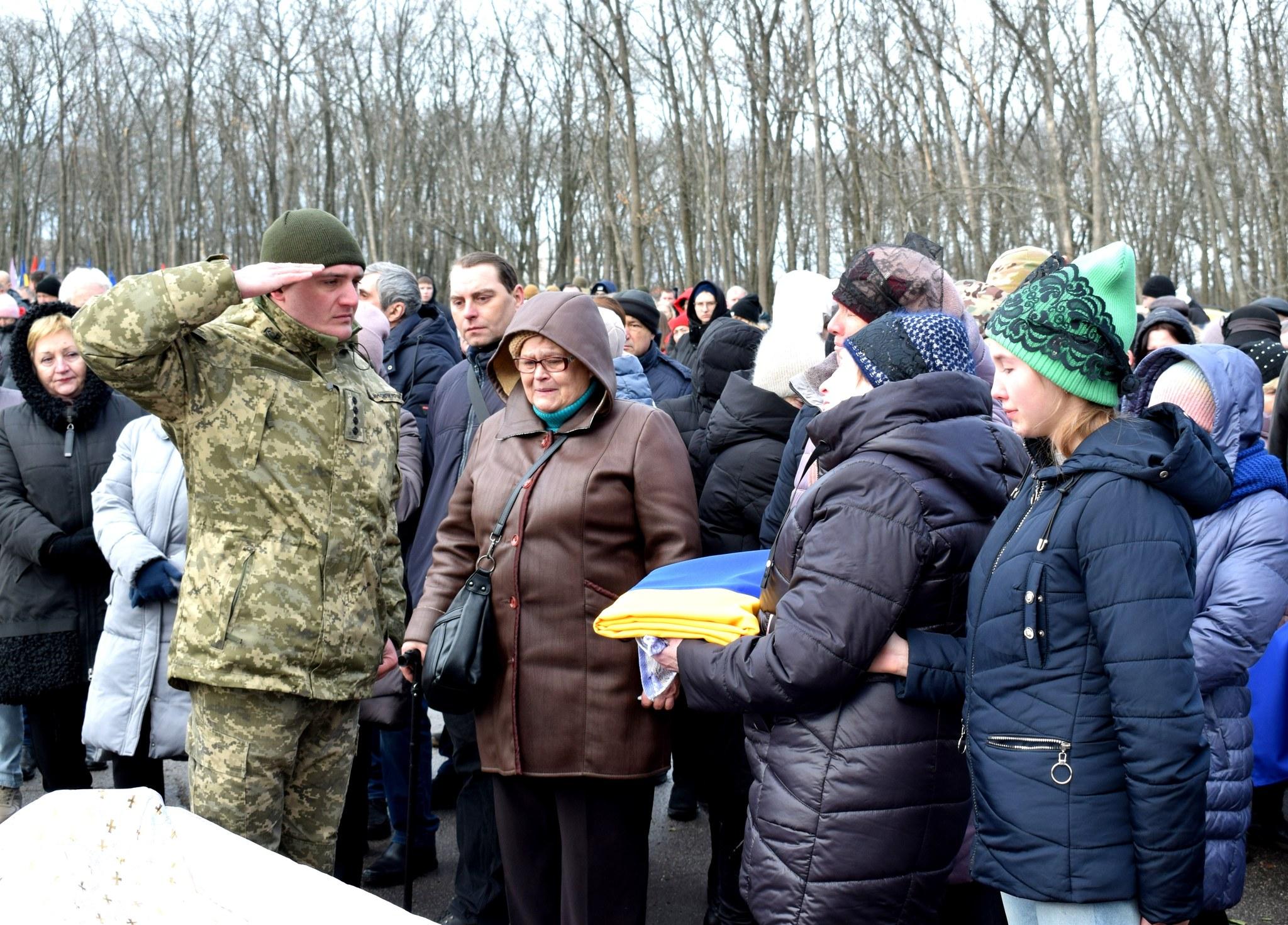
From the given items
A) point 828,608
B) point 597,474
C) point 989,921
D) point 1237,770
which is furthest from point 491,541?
point 1237,770

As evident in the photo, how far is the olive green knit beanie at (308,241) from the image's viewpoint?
10.0 ft

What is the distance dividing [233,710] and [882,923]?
1699 mm

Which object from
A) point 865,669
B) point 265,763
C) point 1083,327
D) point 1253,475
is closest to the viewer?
point 1083,327

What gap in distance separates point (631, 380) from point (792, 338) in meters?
1.11

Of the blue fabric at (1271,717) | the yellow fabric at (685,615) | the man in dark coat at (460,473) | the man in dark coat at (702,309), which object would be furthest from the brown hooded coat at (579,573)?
the man in dark coat at (702,309)

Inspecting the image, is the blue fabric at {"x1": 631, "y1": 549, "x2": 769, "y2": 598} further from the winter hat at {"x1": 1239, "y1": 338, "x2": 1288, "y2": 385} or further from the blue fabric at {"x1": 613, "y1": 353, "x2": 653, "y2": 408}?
the winter hat at {"x1": 1239, "y1": 338, "x2": 1288, "y2": 385}

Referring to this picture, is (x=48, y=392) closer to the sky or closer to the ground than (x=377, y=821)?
closer to the sky

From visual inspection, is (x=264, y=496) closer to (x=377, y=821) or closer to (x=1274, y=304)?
(x=377, y=821)

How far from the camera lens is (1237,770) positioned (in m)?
3.08

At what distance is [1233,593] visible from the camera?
10.8 ft

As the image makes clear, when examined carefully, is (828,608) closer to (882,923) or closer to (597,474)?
(882,923)

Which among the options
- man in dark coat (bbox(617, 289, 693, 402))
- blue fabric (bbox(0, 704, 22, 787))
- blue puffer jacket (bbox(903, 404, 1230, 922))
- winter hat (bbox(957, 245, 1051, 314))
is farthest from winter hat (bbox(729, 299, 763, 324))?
blue puffer jacket (bbox(903, 404, 1230, 922))

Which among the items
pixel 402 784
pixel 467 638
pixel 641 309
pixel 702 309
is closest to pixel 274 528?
pixel 467 638

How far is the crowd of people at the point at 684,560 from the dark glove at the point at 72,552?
0.02m
